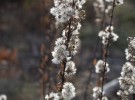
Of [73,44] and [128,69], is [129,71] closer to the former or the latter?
[128,69]

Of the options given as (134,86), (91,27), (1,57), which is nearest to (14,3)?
(91,27)

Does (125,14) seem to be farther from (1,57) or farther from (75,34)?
(75,34)

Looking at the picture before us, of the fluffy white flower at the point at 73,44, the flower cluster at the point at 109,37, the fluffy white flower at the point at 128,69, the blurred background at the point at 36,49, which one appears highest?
the blurred background at the point at 36,49

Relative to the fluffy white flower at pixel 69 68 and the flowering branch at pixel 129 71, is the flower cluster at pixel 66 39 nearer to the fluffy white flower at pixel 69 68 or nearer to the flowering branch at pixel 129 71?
the fluffy white flower at pixel 69 68

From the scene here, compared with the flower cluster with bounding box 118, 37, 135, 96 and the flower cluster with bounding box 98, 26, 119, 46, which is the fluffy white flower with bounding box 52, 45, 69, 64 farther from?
the flower cluster with bounding box 98, 26, 119, 46

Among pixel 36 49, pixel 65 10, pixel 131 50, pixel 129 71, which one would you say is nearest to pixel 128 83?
pixel 129 71

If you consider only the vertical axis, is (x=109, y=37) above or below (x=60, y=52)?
above

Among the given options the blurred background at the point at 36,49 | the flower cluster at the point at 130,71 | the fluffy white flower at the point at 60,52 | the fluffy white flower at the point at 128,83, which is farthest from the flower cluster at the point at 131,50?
the blurred background at the point at 36,49
